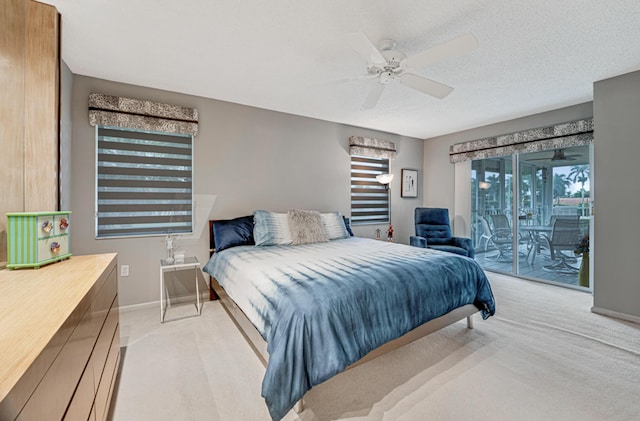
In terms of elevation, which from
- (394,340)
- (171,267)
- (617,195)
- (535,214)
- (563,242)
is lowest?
(394,340)

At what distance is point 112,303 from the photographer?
1662 mm

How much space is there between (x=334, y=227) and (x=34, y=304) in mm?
3164

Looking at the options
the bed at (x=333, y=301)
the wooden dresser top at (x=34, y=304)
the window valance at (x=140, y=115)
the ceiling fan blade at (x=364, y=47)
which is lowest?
the bed at (x=333, y=301)

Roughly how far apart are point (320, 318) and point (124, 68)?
120 inches

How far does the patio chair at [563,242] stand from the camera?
3.95 m

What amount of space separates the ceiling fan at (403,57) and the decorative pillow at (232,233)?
6.66 ft

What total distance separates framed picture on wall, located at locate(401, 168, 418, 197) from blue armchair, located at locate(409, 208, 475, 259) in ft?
2.14

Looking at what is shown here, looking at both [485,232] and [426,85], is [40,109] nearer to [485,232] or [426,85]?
[426,85]

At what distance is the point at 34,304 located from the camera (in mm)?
949

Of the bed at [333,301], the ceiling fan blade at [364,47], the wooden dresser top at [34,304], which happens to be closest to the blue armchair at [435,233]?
the bed at [333,301]

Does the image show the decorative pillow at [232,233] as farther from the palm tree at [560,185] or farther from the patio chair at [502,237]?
the palm tree at [560,185]

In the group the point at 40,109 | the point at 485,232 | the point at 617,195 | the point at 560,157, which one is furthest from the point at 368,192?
the point at 40,109

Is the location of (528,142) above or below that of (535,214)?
above

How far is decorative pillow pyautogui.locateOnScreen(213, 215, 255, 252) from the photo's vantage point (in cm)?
325
